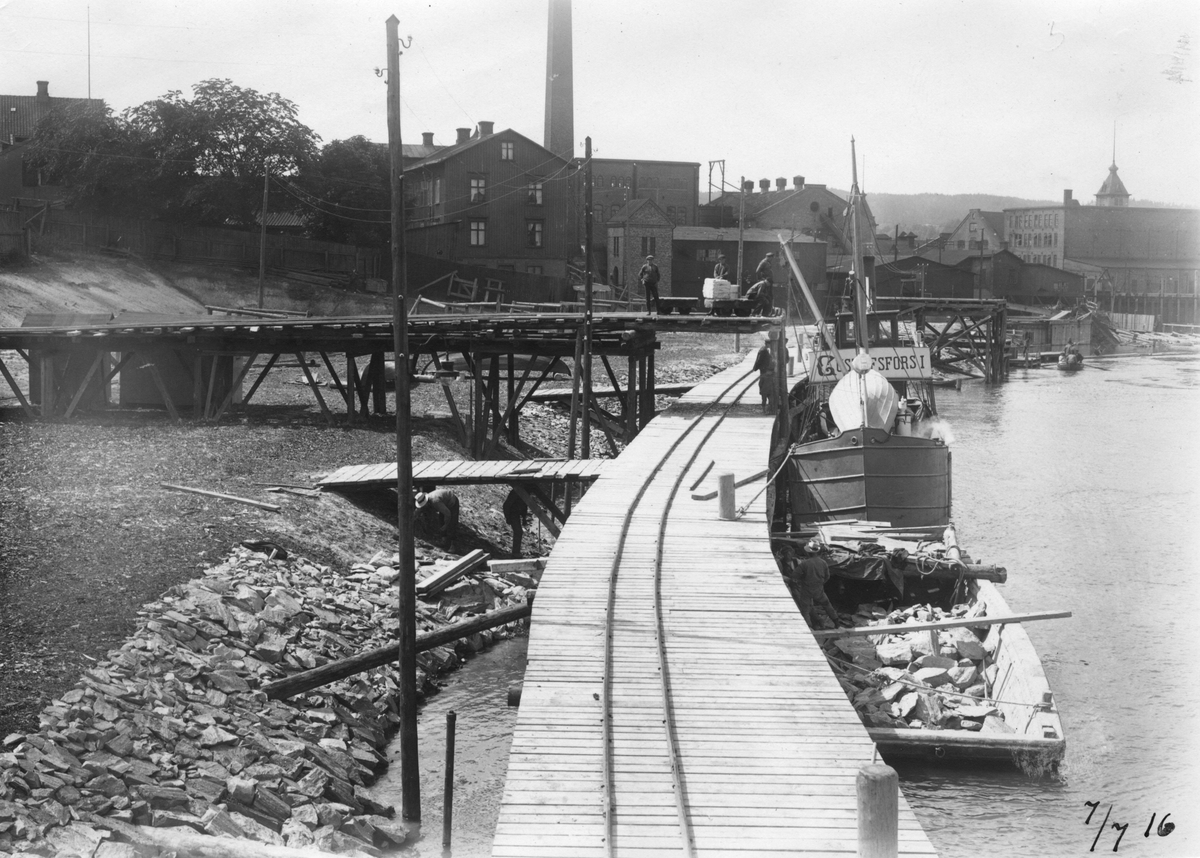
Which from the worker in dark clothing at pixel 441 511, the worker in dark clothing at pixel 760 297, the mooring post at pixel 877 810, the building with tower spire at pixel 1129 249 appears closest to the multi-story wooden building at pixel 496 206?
the worker in dark clothing at pixel 760 297

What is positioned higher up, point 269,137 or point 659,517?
point 269,137

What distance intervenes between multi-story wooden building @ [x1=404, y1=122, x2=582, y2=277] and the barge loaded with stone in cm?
3309

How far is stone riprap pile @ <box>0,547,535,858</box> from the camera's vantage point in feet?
33.4

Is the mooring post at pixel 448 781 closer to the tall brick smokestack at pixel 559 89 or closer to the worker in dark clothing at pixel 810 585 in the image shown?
the worker in dark clothing at pixel 810 585

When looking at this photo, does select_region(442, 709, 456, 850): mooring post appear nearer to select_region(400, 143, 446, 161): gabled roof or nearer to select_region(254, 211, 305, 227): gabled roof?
select_region(254, 211, 305, 227): gabled roof

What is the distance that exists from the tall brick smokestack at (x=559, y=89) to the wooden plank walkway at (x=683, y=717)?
64.1m

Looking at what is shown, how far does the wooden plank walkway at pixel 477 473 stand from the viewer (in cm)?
2141

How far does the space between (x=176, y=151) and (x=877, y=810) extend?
53223 mm

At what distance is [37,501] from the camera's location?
744 inches

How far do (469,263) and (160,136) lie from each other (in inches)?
606

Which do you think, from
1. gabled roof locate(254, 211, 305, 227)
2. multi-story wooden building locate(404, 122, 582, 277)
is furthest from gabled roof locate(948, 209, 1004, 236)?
gabled roof locate(254, 211, 305, 227)

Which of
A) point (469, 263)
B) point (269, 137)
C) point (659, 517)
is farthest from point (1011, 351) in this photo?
point (659, 517)

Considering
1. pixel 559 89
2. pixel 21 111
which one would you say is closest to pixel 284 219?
pixel 21 111

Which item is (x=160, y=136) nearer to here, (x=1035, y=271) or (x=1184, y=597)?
(x=1184, y=597)
